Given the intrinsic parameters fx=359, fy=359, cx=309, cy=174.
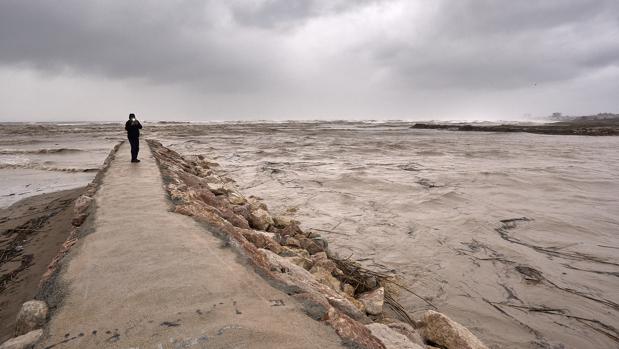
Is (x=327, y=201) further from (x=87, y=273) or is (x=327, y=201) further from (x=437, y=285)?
(x=87, y=273)

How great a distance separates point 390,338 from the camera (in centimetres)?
270

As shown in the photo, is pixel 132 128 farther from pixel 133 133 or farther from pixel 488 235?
pixel 488 235

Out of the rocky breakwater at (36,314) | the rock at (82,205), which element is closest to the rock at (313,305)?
the rocky breakwater at (36,314)

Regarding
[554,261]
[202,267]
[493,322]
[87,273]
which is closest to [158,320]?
[202,267]

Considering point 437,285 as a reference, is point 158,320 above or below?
above

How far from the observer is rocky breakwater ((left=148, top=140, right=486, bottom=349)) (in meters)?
2.65

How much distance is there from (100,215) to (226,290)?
120 inches

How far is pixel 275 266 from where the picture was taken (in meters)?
3.67

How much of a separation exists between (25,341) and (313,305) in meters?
1.85

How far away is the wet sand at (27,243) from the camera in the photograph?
13.3ft

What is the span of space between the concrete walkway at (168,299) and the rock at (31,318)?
0.28 feet

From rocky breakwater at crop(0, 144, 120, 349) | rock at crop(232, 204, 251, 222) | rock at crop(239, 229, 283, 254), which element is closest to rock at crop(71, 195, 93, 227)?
rocky breakwater at crop(0, 144, 120, 349)

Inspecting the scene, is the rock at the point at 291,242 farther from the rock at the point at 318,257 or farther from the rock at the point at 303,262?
the rock at the point at 303,262

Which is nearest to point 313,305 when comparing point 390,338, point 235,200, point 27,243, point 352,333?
point 352,333
